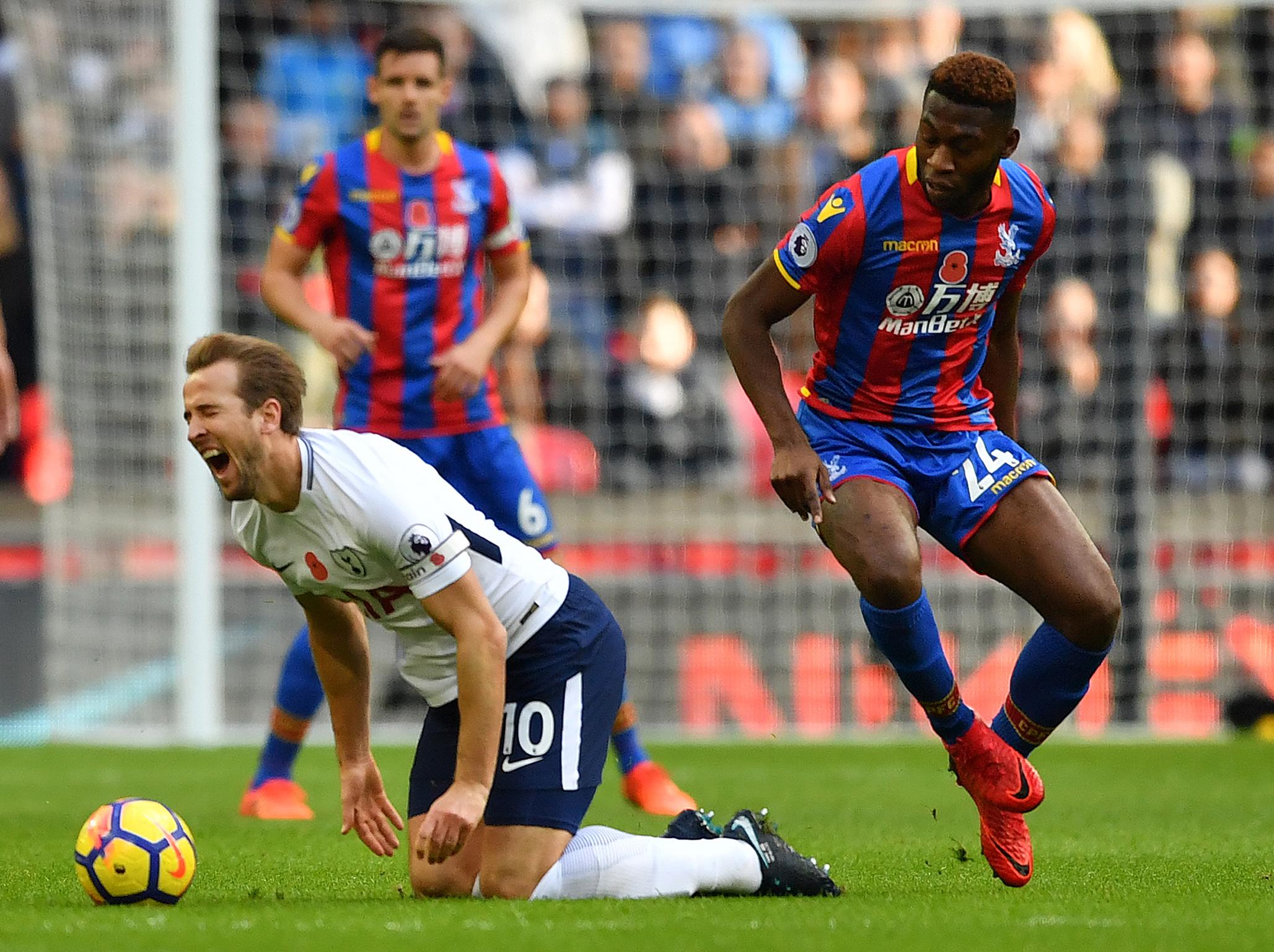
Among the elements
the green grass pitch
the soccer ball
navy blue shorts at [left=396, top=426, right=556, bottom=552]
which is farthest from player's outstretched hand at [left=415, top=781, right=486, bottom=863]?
navy blue shorts at [left=396, top=426, right=556, bottom=552]

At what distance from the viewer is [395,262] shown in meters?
7.20

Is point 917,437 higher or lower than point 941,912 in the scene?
higher

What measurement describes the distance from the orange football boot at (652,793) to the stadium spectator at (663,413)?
16.5ft

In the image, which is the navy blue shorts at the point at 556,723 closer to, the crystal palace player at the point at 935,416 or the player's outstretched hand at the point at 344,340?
the crystal palace player at the point at 935,416

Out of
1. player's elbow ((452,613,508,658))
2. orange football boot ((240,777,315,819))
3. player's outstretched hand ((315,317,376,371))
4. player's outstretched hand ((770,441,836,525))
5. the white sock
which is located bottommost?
orange football boot ((240,777,315,819))

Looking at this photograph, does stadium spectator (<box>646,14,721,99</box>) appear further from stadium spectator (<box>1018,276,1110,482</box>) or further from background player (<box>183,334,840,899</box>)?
background player (<box>183,334,840,899</box>)

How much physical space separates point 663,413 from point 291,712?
5.51m

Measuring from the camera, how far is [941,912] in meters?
4.28

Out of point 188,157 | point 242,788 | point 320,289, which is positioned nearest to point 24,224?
point 320,289

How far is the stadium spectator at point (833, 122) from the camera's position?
1280cm

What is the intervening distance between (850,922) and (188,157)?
24.4 feet

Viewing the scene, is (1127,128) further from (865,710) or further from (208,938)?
(208,938)

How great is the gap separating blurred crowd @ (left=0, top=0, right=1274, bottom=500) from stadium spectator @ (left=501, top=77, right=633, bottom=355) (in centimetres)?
2

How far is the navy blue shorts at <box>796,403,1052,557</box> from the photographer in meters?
5.36
